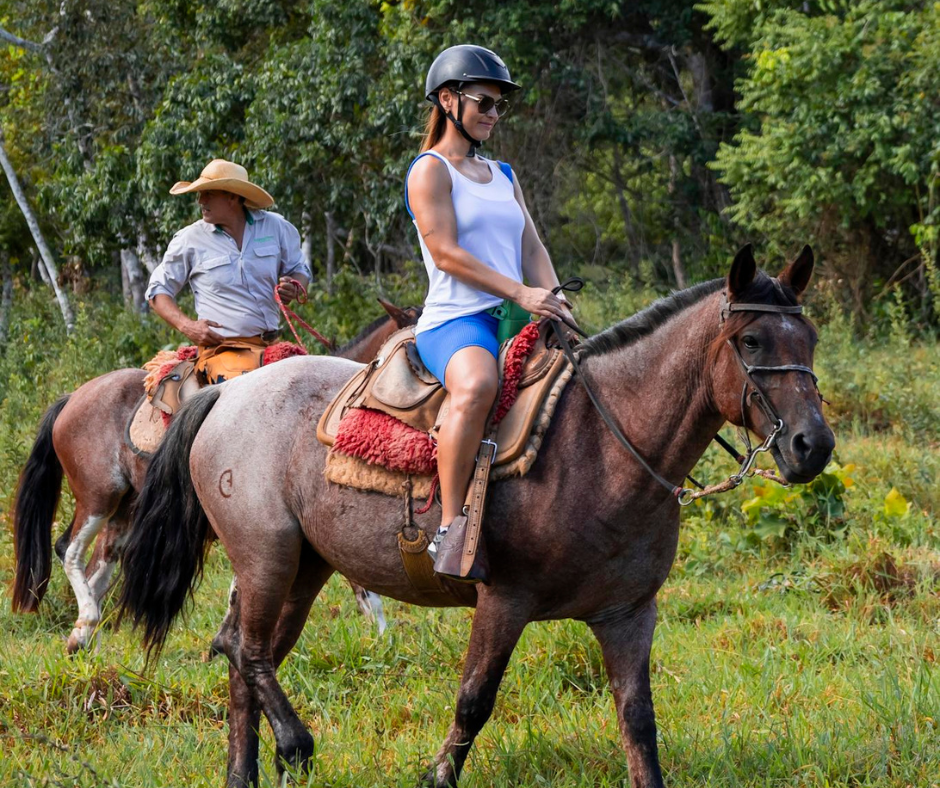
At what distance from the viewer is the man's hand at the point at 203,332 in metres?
5.91

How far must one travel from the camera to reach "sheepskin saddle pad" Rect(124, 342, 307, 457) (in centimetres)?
605

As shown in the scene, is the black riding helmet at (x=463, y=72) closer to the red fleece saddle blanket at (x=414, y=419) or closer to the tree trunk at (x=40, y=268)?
the red fleece saddle blanket at (x=414, y=419)

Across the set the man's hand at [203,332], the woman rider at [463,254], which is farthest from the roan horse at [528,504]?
the man's hand at [203,332]

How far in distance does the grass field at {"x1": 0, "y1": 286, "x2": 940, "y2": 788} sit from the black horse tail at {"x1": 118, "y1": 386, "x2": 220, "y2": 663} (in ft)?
0.89

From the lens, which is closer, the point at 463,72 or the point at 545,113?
the point at 463,72

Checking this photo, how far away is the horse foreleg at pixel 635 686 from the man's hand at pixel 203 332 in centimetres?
320

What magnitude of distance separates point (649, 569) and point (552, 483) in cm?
45

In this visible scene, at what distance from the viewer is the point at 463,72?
142 inches

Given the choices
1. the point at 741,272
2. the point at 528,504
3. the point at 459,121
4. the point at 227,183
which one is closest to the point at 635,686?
the point at 528,504

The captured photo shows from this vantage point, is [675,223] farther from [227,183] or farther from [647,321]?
[647,321]

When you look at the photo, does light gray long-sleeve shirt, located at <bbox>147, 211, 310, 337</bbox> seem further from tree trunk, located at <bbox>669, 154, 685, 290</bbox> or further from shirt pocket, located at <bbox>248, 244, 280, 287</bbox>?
tree trunk, located at <bbox>669, 154, 685, 290</bbox>

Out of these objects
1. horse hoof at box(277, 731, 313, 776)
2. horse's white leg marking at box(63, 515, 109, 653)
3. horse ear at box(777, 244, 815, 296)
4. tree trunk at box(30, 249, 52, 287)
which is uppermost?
horse ear at box(777, 244, 815, 296)

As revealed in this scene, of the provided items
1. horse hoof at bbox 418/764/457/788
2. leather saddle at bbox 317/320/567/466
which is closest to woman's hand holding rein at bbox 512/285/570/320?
leather saddle at bbox 317/320/567/466

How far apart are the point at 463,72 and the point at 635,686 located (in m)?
2.20
